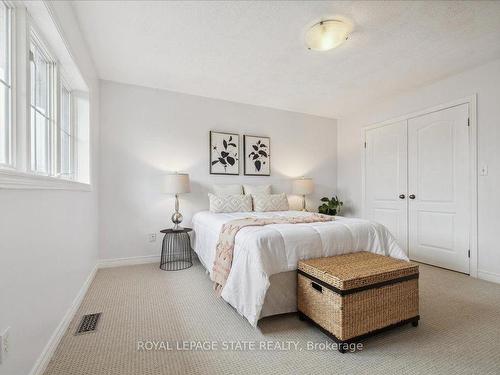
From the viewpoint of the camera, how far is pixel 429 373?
134 centimetres

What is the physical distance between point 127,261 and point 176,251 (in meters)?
0.63

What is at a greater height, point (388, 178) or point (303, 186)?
point (388, 178)

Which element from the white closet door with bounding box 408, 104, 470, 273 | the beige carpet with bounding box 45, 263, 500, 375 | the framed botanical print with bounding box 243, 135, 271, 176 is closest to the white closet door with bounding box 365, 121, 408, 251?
the white closet door with bounding box 408, 104, 470, 273

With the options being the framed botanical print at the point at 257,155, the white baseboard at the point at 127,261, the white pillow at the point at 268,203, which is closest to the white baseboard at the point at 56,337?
the white baseboard at the point at 127,261

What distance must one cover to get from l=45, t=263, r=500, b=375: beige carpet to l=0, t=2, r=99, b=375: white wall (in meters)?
0.26

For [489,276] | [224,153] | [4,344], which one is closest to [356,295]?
[4,344]

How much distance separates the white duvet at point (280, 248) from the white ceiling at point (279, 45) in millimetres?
1713

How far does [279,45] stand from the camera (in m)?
2.39

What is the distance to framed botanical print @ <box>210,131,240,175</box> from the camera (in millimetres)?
3771

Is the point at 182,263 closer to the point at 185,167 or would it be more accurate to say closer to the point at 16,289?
the point at 185,167

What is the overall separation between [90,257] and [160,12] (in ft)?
8.04

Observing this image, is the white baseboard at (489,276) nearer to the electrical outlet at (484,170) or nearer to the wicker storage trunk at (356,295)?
the electrical outlet at (484,170)

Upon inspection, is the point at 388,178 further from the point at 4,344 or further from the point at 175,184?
the point at 4,344

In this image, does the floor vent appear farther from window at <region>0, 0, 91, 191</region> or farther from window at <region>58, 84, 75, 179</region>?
window at <region>58, 84, 75, 179</region>
